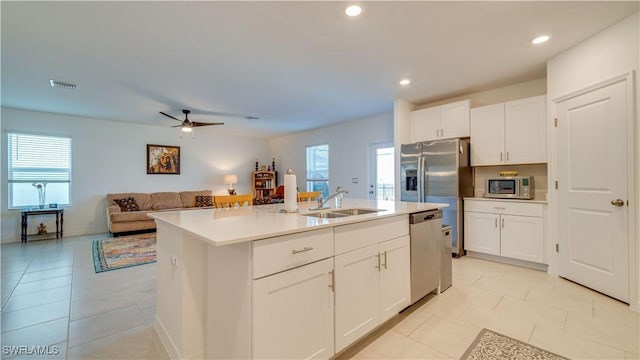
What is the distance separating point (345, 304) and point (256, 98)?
3632 mm

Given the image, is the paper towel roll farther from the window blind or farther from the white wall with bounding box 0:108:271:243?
the window blind

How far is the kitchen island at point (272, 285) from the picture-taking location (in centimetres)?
132

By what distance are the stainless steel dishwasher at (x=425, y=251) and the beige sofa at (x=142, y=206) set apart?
556 centimetres

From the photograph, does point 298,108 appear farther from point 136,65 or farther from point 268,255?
point 268,255

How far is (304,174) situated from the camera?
7.60 m

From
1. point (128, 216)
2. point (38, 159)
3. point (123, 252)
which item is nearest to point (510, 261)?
point (123, 252)

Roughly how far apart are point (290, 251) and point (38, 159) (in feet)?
22.2

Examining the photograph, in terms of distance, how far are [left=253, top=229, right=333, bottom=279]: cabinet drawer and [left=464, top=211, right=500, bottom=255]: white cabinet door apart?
10.2 feet

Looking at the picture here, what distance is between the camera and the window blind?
16.9 feet

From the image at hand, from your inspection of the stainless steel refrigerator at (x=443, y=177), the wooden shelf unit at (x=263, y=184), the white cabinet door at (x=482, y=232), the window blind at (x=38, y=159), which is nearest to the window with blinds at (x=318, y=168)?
the wooden shelf unit at (x=263, y=184)

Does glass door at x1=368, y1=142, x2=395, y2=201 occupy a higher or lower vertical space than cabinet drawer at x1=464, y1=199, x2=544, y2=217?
higher

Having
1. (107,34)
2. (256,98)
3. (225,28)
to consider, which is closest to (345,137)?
(256,98)

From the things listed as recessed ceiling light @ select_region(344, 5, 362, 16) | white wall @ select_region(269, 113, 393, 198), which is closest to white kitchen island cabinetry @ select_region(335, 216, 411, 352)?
recessed ceiling light @ select_region(344, 5, 362, 16)

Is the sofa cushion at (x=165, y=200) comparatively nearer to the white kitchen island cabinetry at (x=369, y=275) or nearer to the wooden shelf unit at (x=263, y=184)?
the wooden shelf unit at (x=263, y=184)
